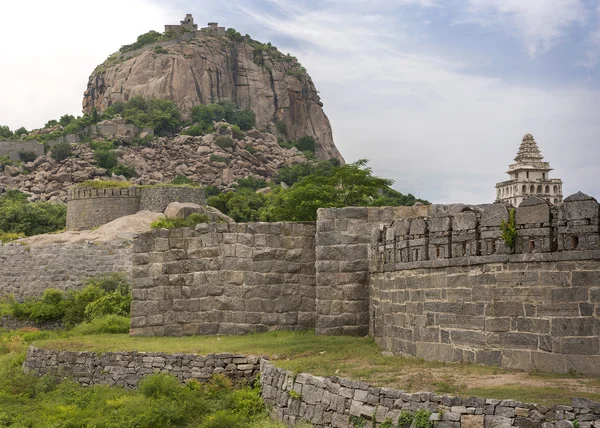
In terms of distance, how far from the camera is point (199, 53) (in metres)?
126

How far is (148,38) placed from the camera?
437 feet

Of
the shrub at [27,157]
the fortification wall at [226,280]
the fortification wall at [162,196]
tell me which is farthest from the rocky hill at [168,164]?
the fortification wall at [226,280]

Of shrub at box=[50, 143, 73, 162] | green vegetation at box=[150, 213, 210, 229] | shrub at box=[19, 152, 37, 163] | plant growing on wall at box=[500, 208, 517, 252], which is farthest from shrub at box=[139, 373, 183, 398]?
shrub at box=[19, 152, 37, 163]

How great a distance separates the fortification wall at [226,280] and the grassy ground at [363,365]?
0.45 m

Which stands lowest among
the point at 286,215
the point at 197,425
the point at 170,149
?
the point at 197,425

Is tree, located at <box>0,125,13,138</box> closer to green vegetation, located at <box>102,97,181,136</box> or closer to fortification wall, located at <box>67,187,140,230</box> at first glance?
green vegetation, located at <box>102,97,181,136</box>

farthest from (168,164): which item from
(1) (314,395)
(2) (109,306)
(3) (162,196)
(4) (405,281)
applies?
(1) (314,395)

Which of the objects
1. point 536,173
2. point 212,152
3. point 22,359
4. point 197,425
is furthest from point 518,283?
point 212,152

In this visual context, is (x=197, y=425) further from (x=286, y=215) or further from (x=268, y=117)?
(x=268, y=117)

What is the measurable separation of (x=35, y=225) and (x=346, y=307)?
148 ft

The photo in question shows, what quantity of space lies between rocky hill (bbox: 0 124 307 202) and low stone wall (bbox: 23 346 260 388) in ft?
190

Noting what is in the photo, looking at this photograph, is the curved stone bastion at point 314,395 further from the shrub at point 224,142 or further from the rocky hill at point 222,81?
the rocky hill at point 222,81

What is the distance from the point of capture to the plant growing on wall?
10.1 meters

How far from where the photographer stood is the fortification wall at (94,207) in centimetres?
5038
